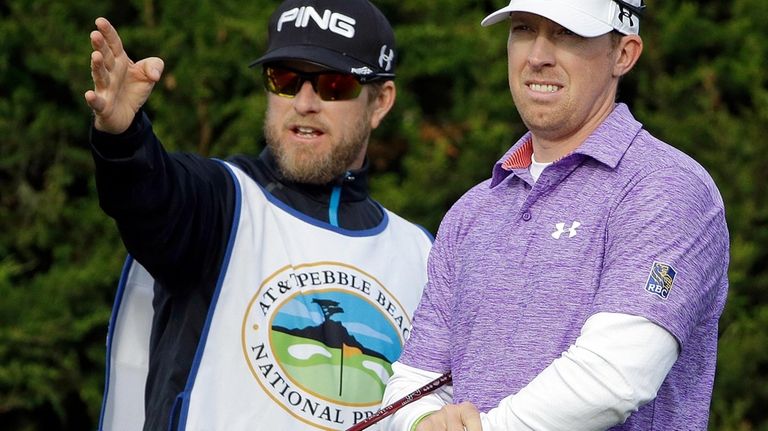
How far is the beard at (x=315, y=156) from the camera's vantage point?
3.93 metres

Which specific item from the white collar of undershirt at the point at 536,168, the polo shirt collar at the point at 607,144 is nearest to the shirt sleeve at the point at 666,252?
the polo shirt collar at the point at 607,144

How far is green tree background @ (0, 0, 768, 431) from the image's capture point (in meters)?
5.47

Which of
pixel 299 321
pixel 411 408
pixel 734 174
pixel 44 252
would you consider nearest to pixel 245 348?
pixel 299 321

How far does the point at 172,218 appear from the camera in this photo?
3447mm

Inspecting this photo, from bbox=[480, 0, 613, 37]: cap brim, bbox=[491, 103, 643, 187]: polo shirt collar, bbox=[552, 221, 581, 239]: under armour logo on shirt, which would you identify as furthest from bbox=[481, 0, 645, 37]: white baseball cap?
bbox=[552, 221, 581, 239]: under armour logo on shirt

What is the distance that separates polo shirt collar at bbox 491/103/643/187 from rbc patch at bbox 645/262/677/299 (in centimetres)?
27

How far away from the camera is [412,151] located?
5.95 m

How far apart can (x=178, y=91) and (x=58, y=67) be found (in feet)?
1.75

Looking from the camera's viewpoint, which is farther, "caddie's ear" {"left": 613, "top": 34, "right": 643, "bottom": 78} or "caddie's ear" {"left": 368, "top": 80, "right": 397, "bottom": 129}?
"caddie's ear" {"left": 368, "top": 80, "right": 397, "bottom": 129}

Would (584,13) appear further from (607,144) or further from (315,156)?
(315,156)

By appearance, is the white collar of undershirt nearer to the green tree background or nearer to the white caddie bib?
the white caddie bib

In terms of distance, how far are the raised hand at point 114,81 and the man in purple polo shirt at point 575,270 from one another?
2.68ft

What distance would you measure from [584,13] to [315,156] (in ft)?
4.57

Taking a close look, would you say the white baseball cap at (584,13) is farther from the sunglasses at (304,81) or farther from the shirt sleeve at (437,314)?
the sunglasses at (304,81)
